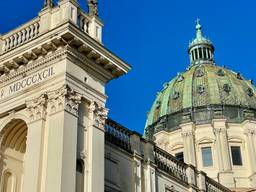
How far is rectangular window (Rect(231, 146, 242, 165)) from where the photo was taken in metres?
53.2

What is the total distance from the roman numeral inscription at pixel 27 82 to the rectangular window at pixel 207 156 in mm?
34095

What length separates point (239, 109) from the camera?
57.4 m

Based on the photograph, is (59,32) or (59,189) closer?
(59,189)

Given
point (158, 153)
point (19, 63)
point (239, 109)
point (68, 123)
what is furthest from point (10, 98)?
point (239, 109)

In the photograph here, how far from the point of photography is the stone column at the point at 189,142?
5300cm

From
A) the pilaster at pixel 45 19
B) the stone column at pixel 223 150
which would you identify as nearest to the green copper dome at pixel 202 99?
the stone column at pixel 223 150

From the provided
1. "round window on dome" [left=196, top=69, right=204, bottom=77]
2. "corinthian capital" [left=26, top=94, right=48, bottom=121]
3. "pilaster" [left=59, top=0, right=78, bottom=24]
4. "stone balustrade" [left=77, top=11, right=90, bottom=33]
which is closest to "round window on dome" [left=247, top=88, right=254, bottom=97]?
"round window on dome" [left=196, top=69, right=204, bottom=77]

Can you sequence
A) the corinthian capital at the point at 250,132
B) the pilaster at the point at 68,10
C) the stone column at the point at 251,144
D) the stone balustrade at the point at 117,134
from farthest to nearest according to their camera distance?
1. the corinthian capital at the point at 250,132
2. the stone column at the point at 251,144
3. the stone balustrade at the point at 117,134
4. the pilaster at the point at 68,10

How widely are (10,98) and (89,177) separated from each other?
4626 mm

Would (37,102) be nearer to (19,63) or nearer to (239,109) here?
(19,63)

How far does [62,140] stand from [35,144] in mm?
1333

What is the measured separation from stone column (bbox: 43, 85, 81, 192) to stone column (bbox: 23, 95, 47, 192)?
313 millimetres

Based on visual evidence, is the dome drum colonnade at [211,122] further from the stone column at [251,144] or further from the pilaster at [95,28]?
the pilaster at [95,28]

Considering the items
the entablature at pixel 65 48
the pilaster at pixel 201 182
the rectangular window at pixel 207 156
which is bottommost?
the pilaster at pixel 201 182
